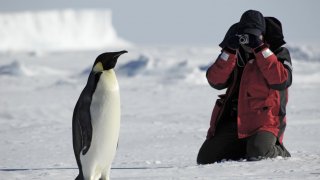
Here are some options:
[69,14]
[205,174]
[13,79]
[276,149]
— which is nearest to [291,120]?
[276,149]

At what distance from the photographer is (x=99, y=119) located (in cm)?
412

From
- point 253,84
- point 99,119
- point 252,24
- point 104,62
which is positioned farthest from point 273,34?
point 99,119

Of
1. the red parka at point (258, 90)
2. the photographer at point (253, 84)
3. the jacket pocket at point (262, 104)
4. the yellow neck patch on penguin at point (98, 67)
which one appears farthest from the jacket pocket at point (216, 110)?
the yellow neck patch on penguin at point (98, 67)

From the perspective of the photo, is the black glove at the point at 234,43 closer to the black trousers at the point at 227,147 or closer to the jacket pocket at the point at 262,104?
the jacket pocket at the point at 262,104

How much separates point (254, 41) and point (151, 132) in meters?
3.70

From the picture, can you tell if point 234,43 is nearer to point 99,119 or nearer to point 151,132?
point 99,119

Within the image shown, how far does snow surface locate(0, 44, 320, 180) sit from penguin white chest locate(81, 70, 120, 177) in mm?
232

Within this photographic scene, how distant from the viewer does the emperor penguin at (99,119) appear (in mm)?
4074

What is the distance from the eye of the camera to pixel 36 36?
6544cm

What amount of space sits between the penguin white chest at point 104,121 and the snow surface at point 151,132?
0.23 meters

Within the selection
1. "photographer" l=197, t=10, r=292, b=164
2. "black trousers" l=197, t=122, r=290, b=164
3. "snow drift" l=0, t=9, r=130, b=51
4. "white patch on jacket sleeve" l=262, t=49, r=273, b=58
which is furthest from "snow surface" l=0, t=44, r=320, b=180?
"snow drift" l=0, t=9, r=130, b=51

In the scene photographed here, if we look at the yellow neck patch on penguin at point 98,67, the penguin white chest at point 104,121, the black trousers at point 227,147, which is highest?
the yellow neck patch on penguin at point 98,67

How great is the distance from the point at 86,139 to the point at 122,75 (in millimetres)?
19716

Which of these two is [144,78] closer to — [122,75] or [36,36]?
[122,75]
